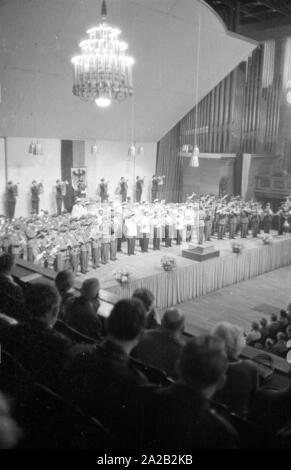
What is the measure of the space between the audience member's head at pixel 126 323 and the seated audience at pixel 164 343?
883mm

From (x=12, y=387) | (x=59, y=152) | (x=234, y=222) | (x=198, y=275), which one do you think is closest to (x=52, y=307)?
(x=12, y=387)

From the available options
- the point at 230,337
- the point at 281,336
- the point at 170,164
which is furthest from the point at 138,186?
the point at 230,337

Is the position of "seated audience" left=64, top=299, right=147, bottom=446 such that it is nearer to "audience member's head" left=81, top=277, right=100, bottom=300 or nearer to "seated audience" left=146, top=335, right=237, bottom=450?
"seated audience" left=146, top=335, right=237, bottom=450

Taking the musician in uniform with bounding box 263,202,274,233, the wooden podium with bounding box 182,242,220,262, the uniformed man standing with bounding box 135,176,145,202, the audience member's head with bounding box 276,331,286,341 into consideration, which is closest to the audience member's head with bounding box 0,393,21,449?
the audience member's head with bounding box 276,331,286,341

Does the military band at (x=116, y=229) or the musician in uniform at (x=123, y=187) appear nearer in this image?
the military band at (x=116, y=229)

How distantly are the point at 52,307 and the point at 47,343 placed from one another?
9.4 inches

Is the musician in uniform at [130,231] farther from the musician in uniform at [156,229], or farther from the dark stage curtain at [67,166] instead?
the dark stage curtain at [67,166]

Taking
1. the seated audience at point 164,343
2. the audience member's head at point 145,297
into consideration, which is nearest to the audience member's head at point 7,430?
the seated audience at point 164,343

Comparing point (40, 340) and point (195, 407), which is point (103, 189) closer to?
point (40, 340)

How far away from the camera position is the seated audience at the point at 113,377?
2395mm

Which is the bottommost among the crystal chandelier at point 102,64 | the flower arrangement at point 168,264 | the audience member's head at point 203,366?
the flower arrangement at point 168,264
